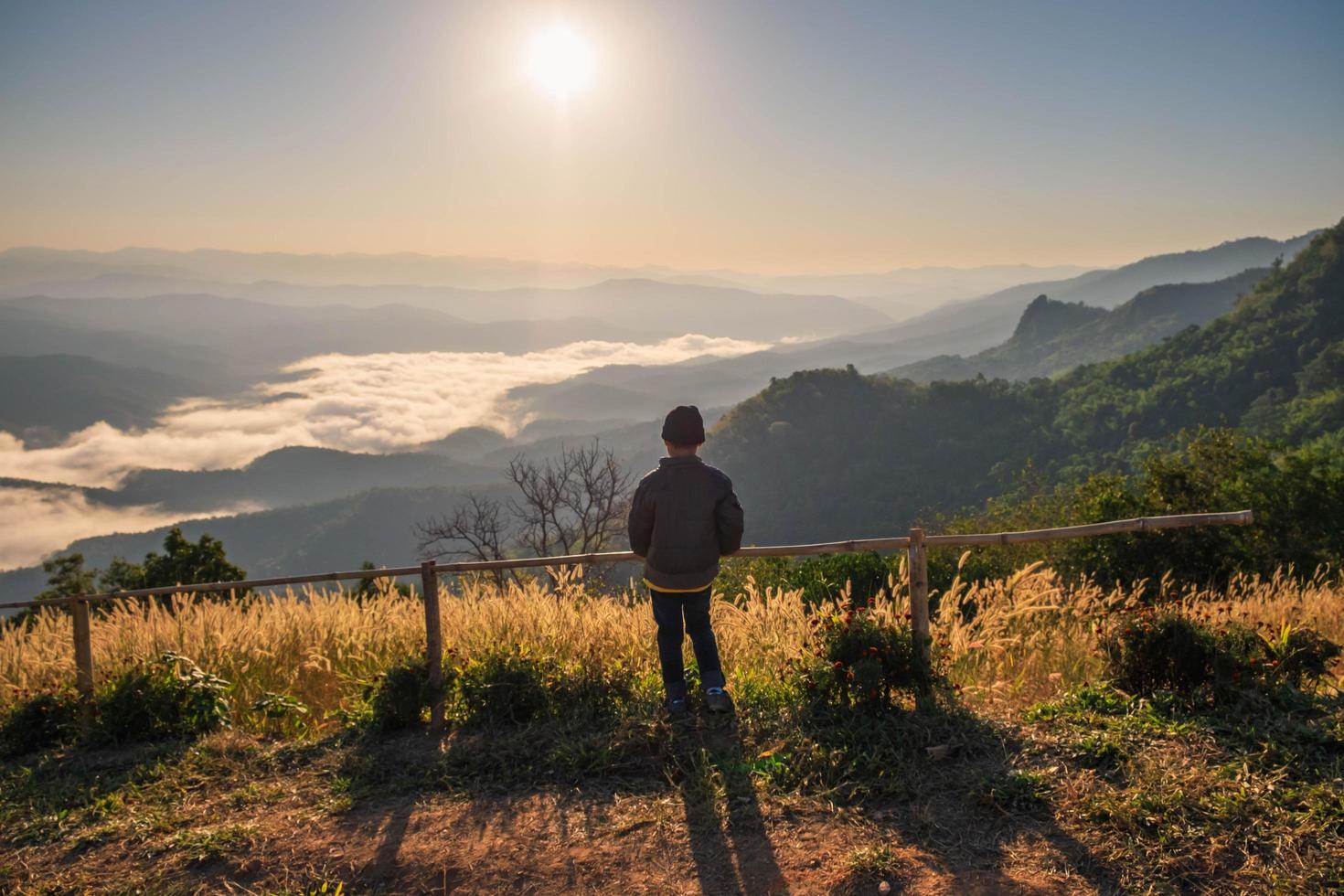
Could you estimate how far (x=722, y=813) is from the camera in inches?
165

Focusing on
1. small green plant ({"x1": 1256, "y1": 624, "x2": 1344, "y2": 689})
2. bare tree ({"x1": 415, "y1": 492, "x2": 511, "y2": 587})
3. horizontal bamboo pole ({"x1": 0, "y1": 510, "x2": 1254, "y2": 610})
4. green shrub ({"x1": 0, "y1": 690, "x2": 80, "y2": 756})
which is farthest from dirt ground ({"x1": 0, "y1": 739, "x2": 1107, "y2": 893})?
bare tree ({"x1": 415, "y1": 492, "x2": 511, "y2": 587})

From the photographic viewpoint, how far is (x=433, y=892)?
3758 mm

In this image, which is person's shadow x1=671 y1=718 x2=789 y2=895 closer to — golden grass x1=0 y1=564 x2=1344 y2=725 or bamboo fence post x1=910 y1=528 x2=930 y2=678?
golden grass x1=0 y1=564 x2=1344 y2=725

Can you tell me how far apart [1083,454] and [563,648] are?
4375 inches

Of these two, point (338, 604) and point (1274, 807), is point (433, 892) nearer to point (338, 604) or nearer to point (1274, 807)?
point (1274, 807)

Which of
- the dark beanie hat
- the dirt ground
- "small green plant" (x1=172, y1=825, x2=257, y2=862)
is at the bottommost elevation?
the dirt ground

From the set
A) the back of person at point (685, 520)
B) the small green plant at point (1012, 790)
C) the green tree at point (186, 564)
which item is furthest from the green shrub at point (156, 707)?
the green tree at point (186, 564)

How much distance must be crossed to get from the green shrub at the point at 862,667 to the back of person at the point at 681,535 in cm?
63

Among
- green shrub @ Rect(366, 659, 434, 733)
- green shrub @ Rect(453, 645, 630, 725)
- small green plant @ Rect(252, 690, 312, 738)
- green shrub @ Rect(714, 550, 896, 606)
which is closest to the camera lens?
green shrub @ Rect(453, 645, 630, 725)

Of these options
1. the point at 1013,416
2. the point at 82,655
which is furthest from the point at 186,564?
the point at 1013,416

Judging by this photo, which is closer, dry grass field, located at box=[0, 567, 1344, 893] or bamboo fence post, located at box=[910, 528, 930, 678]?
dry grass field, located at box=[0, 567, 1344, 893]

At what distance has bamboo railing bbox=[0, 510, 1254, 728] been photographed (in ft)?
17.2

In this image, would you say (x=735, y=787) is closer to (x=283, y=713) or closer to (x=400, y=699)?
(x=400, y=699)

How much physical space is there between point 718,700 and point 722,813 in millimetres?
1042
